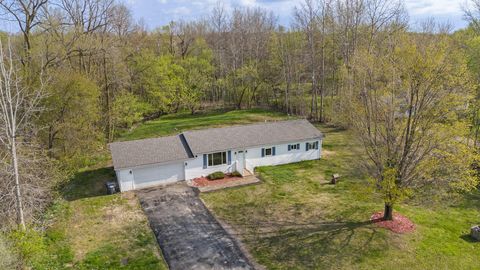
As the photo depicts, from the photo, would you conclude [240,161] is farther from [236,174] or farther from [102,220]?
[102,220]

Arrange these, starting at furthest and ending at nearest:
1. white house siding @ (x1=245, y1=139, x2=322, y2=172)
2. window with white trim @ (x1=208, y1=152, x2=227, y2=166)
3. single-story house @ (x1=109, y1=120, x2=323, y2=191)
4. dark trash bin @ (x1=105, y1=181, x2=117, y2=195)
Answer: white house siding @ (x1=245, y1=139, x2=322, y2=172) → window with white trim @ (x1=208, y1=152, x2=227, y2=166) → single-story house @ (x1=109, y1=120, x2=323, y2=191) → dark trash bin @ (x1=105, y1=181, x2=117, y2=195)

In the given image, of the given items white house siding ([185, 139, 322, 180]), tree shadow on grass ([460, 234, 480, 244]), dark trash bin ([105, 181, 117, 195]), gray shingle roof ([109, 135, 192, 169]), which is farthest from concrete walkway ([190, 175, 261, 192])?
tree shadow on grass ([460, 234, 480, 244])

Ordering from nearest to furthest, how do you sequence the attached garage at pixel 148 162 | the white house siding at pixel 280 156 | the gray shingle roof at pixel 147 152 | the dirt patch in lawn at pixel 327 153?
the attached garage at pixel 148 162 → the gray shingle roof at pixel 147 152 → the white house siding at pixel 280 156 → the dirt patch in lawn at pixel 327 153

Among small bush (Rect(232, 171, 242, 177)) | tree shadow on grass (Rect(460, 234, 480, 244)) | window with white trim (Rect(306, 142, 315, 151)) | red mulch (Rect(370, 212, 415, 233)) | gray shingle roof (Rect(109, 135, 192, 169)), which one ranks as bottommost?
tree shadow on grass (Rect(460, 234, 480, 244))

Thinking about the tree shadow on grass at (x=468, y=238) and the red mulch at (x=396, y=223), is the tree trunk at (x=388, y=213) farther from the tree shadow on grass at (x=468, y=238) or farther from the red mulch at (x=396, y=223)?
the tree shadow on grass at (x=468, y=238)

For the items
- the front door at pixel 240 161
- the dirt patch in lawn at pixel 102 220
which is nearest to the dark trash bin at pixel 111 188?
the dirt patch in lawn at pixel 102 220

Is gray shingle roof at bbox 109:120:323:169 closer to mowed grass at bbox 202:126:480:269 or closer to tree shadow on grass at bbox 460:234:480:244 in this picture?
mowed grass at bbox 202:126:480:269

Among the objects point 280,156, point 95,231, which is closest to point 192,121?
point 280,156
